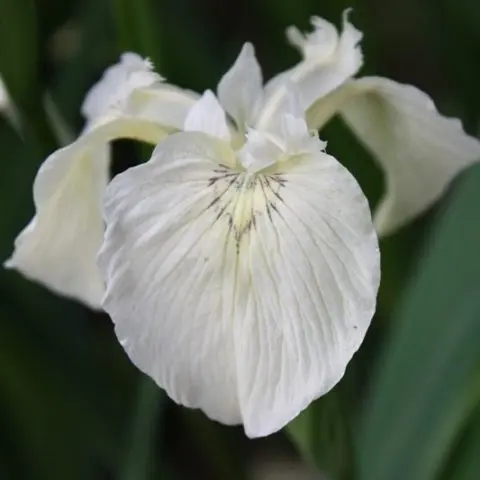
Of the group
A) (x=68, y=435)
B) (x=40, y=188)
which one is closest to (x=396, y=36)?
(x=68, y=435)

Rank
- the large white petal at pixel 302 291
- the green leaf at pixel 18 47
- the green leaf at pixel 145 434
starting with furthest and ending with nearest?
the green leaf at pixel 145 434 < the green leaf at pixel 18 47 < the large white petal at pixel 302 291

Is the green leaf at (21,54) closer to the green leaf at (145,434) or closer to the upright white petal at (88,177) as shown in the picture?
the upright white petal at (88,177)

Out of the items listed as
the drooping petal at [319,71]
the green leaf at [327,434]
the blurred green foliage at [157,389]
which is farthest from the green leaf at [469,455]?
the drooping petal at [319,71]

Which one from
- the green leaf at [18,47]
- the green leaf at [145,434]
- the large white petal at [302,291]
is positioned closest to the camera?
the large white petal at [302,291]

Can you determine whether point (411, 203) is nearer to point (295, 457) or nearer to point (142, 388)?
point (142, 388)

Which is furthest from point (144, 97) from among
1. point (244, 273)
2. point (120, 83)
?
point (244, 273)

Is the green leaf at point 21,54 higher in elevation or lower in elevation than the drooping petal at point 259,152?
higher

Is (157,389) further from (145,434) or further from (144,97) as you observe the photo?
(144,97)
